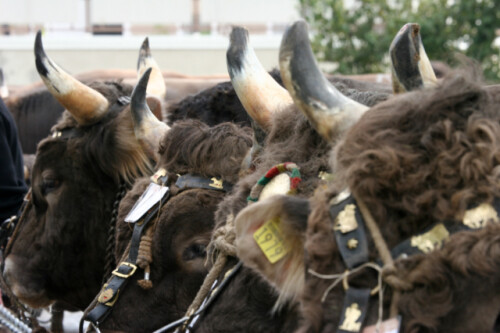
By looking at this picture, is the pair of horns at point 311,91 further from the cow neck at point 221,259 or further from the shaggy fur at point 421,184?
the cow neck at point 221,259

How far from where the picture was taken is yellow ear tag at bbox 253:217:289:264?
85.7 inches

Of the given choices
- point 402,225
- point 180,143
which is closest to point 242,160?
point 180,143

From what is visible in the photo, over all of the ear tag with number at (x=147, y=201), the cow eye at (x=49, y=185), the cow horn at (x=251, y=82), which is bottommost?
the cow eye at (x=49, y=185)

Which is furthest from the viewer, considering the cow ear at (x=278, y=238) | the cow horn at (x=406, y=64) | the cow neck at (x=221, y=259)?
the cow neck at (x=221, y=259)

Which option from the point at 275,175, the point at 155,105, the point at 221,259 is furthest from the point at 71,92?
the point at 275,175

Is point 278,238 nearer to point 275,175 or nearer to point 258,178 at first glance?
point 275,175

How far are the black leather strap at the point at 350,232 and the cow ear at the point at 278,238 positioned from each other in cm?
13

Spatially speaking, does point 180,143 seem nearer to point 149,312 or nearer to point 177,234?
point 177,234

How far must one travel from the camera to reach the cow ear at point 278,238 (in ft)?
6.98

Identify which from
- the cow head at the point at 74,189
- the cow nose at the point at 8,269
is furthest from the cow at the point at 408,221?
the cow nose at the point at 8,269

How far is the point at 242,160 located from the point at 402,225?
5.55 ft

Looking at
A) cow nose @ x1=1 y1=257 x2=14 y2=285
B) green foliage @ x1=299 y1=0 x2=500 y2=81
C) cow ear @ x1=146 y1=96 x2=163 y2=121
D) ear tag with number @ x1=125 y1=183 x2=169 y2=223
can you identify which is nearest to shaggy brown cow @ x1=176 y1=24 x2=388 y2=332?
ear tag with number @ x1=125 y1=183 x2=169 y2=223

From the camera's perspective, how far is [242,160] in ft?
11.7

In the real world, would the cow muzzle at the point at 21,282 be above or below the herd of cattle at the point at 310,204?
below
